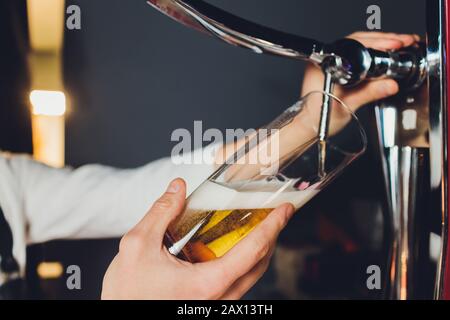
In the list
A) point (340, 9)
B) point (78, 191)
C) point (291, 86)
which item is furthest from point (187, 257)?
point (340, 9)

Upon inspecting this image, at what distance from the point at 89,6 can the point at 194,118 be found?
0.74ft

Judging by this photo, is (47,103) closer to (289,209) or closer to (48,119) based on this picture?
(48,119)

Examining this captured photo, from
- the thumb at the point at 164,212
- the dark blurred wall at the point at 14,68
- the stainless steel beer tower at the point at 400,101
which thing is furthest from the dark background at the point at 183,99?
the thumb at the point at 164,212

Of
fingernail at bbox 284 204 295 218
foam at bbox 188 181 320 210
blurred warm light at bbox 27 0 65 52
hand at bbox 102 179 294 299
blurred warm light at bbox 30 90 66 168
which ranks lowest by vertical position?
hand at bbox 102 179 294 299

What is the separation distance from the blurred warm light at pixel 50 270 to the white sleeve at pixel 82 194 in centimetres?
4

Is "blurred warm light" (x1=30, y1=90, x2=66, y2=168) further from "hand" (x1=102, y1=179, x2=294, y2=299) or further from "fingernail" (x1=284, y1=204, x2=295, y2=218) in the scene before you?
"fingernail" (x1=284, y1=204, x2=295, y2=218)

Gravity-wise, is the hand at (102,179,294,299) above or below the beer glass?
below

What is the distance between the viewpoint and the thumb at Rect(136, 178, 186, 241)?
541 mm

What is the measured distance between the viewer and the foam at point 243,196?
1.73 ft

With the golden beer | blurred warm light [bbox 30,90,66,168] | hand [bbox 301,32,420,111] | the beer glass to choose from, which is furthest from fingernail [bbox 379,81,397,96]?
blurred warm light [bbox 30,90,66,168]

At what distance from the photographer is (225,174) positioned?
0.56 metres

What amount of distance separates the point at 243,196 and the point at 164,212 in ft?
0.30

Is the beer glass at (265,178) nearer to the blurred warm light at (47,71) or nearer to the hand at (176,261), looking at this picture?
the hand at (176,261)
